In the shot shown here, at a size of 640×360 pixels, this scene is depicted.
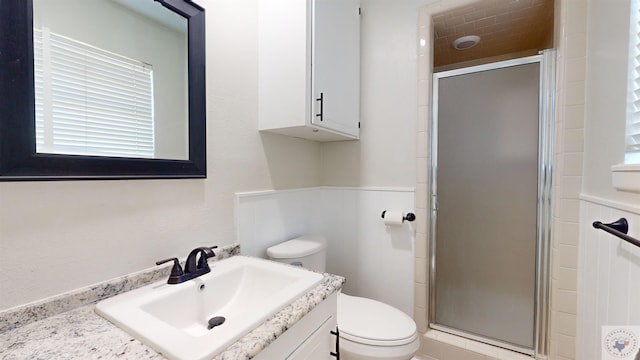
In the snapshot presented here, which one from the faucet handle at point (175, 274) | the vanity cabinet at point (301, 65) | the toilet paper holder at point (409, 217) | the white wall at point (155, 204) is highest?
the vanity cabinet at point (301, 65)

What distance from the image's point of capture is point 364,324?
1.25m

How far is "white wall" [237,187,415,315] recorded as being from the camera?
5.13ft

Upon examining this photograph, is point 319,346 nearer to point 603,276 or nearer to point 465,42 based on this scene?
point 603,276

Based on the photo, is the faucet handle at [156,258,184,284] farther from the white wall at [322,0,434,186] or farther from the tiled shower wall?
the tiled shower wall

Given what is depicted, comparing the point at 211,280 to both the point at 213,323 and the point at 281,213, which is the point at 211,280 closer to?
the point at 213,323

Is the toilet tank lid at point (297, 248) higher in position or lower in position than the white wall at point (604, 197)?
lower

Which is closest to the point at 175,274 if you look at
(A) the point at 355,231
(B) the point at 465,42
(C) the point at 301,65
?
(C) the point at 301,65

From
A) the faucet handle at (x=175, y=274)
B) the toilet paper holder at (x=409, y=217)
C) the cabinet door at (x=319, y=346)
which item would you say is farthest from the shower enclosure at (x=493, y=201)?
the faucet handle at (x=175, y=274)

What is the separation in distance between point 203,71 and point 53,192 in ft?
2.22

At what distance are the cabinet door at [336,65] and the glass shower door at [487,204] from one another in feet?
1.84

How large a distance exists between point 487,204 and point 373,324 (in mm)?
1059

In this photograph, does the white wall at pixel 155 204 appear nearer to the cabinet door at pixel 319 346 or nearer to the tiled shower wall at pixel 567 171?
the cabinet door at pixel 319 346

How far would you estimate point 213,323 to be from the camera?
0.91m

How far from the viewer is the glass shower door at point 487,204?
5.06 ft
